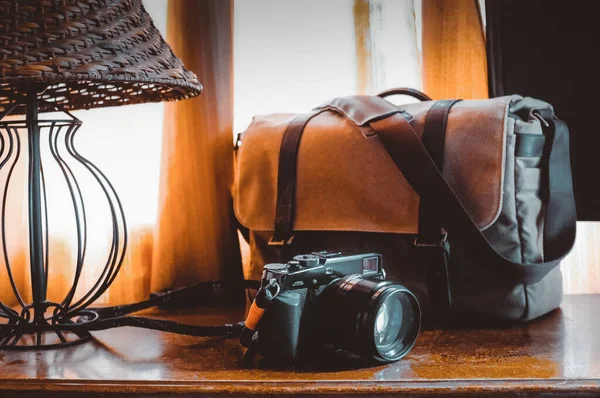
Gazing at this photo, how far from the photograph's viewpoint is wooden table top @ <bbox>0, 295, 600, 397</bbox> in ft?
2.32

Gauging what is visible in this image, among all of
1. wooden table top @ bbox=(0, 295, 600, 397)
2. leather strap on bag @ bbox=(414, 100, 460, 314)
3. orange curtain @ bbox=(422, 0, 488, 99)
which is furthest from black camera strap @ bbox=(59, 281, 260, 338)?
orange curtain @ bbox=(422, 0, 488, 99)

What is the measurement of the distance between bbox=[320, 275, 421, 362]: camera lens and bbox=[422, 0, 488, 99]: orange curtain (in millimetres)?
510

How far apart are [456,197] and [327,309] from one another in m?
0.24

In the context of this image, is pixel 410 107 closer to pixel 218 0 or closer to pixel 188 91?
pixel 188 91

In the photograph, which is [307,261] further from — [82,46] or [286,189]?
[82,46]

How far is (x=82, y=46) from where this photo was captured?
2.53ft

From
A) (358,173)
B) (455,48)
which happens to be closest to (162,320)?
(358,173)

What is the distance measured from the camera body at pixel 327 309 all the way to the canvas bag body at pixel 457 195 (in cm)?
15

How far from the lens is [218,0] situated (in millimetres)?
1214

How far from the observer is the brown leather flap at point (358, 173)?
92 centimetres

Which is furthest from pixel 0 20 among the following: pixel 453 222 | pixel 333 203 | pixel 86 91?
pixel 453 222

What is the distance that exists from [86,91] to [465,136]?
551mm

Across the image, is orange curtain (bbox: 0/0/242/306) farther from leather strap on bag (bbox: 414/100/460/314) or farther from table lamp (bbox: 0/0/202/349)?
leather strap on bag (bbox: 414/100/460/314)

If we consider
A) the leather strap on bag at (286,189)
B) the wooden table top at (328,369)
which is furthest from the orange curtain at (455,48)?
the wooden table top at (328,369)
